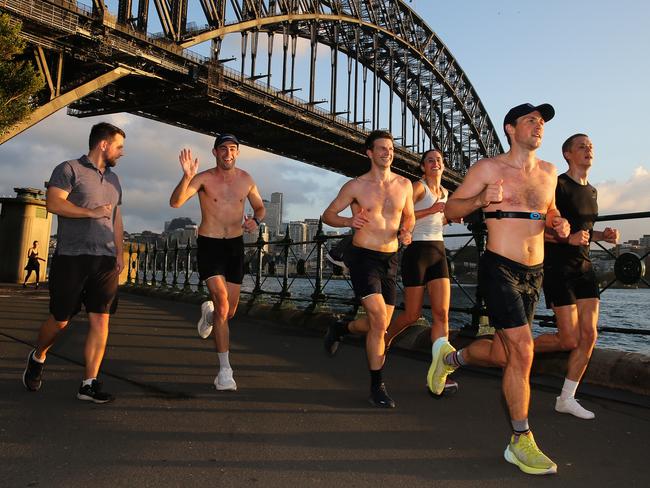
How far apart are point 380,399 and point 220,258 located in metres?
1.62

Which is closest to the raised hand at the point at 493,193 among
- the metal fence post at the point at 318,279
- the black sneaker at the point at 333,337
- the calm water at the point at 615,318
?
the black sneaker at the point at 333,337

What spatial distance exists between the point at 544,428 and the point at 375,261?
1.49 metres

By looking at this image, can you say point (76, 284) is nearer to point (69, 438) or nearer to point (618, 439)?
point (69, 438)

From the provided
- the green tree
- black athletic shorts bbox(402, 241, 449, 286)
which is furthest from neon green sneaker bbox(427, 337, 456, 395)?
the green tree

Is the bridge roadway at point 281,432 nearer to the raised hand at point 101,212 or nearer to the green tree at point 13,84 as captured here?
the raised hand at point 101,212

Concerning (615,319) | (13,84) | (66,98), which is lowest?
(615,319)

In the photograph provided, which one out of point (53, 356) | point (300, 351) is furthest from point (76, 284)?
point (300, 351)

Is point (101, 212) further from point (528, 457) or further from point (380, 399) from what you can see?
point (528, 457)

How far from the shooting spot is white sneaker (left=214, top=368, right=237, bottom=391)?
146 inches

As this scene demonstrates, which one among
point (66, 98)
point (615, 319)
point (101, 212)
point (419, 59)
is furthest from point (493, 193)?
point (419, 59)

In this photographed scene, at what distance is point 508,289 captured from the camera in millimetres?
2652

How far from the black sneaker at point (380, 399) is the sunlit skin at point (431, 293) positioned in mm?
722

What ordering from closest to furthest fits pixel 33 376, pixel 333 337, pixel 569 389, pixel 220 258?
pixel 569 389 → pixel 33 376 → pixel 220 258 → pixel 333 337

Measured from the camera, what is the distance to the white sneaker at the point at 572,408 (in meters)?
3.25
